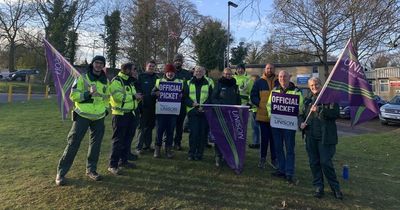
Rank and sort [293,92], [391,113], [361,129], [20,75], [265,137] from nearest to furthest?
[293,92]
[265,137]
[361,129]
[391,113]
[20,75]

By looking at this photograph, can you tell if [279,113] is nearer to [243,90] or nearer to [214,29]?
[243,90]

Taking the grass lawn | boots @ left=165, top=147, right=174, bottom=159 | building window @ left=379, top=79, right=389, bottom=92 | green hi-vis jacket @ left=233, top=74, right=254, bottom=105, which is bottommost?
the grass lawn

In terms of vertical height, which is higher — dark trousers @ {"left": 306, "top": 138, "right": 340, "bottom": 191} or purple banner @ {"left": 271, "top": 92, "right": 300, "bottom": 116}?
purple banner @ {"left": 271, "top": 92, "right": 300, "bottom": 116}

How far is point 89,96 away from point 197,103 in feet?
7.27

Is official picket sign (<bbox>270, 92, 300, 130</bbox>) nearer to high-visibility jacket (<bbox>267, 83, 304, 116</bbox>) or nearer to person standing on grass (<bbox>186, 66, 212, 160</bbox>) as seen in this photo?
high-visibility jacket (<bbox>267, 83, 304, 116</bbox>)

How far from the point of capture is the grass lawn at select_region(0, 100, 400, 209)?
6.26m

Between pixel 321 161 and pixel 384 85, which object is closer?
pixel 321 161

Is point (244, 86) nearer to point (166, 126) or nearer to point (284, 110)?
point (166, 126)

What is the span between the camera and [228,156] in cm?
756

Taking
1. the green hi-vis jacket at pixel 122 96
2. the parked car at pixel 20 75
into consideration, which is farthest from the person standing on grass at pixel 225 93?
the parked car at pixel 20 75

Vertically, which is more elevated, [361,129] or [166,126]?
[166,126]

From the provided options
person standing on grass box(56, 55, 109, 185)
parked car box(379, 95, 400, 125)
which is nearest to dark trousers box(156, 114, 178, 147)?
person standing on grass box(56, 55, 109, 185)

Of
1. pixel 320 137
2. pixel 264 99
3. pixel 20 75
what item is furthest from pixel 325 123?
pixel 20 75

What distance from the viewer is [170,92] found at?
8031mm
